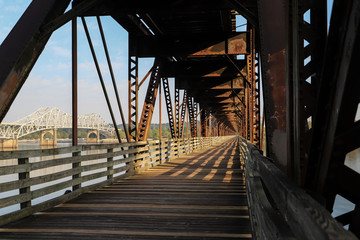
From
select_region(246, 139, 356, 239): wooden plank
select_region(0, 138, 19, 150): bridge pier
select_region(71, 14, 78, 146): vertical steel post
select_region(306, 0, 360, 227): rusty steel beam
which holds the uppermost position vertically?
select_region(71, 14, 78, 146): vertical steel post

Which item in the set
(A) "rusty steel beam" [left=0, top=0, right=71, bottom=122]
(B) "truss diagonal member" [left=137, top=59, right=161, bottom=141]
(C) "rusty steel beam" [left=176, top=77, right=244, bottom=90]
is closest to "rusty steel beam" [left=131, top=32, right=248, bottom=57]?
(B) "truss diagonal member" [left=137, top=59, right=161, bottom=141]

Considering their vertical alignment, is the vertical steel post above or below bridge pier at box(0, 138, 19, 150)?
above

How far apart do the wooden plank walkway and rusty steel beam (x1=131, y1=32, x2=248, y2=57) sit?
5383 millimetres

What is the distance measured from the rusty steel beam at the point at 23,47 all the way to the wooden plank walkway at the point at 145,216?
2.11 meters

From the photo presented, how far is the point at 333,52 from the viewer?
1550 millimetres

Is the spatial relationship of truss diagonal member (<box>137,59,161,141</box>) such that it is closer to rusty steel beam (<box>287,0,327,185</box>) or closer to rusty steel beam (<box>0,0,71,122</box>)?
rusty steel beam (<box>0,0,71,122</box>)

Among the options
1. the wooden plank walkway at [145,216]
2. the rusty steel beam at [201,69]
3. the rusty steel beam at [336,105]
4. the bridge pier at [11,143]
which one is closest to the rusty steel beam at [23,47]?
the wooden plank walkway at [145,216]

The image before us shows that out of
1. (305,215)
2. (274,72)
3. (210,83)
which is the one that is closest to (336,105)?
(305,215)

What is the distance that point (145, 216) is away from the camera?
580cm

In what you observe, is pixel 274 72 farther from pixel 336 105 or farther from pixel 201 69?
pixel 201 69

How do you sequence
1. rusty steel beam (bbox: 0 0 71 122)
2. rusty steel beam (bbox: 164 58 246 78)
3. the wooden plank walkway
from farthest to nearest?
rusty steel beam (bbox: 164 58 246 78), rusty steel beam (bbox: 0 0 71 122), the wooden plank walkway

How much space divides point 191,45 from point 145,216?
315 inches

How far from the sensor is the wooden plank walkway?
478cm

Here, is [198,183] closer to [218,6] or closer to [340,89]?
[218,6]
